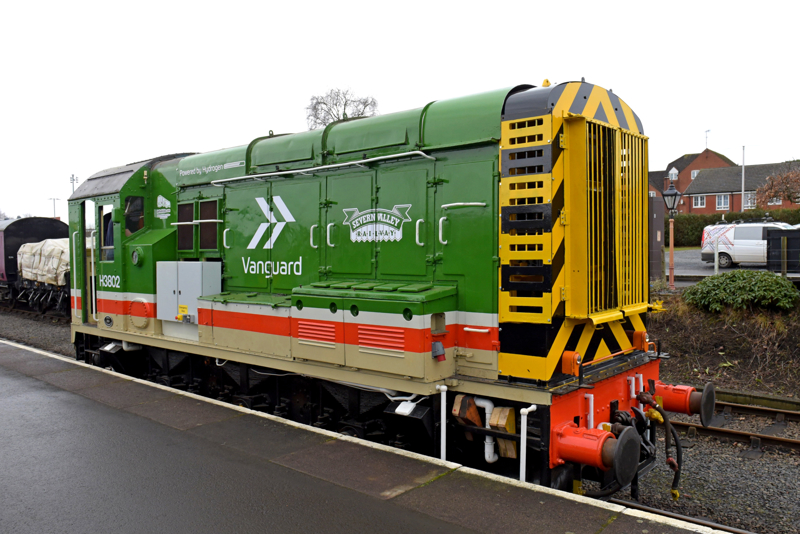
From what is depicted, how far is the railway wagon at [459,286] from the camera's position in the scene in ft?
14.8

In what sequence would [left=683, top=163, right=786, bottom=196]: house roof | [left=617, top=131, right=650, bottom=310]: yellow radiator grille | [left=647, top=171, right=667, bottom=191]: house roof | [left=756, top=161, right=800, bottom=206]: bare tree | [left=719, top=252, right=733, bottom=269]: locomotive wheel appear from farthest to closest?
[left=647, top=171, right=667, bottom=191]: house roof < [left=683, top=163, right=786, bottom=196]: house roof < [left=756, top=161, right=800, bottom=206]: bare tree < [left=719, top=252, right=733, bottom=269]: locomotive wheel < [left=617, top=131, right=650, bottom=310]: yellow radiator grille

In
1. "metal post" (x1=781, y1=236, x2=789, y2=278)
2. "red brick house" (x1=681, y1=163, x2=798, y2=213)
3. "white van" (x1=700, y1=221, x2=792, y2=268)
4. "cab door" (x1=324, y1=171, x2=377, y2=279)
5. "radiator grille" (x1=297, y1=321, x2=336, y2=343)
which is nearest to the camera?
"radiator grille" (x1=297, y1=321, x2=336, y2=343)

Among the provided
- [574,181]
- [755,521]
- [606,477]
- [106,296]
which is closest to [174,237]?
[106,296]

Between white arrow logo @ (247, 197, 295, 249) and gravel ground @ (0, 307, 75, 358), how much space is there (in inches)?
320

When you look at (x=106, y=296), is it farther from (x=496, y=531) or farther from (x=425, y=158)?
(x=496, y=531)

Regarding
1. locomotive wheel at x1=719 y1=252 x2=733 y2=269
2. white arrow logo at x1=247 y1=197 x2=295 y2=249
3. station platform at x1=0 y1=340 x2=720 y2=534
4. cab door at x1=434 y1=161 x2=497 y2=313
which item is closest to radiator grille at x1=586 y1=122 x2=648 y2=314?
cab door at x1=434 y1=161 x2=497 y2=313

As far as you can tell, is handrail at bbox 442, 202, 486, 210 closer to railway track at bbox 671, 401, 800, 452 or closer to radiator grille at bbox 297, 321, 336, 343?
radiator grille at bbox 297, 321, 336, 343

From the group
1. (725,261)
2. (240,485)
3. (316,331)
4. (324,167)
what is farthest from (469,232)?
(725,261)

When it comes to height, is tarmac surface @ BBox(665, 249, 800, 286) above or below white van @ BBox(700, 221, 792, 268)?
below

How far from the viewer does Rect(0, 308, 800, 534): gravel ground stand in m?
4.86

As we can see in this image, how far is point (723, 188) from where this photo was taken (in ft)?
159

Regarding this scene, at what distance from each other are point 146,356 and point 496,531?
698 cm

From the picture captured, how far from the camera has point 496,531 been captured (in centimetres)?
355

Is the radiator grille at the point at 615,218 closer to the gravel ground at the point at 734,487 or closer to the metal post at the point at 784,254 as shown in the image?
the gravel ground at the point at 734,487
